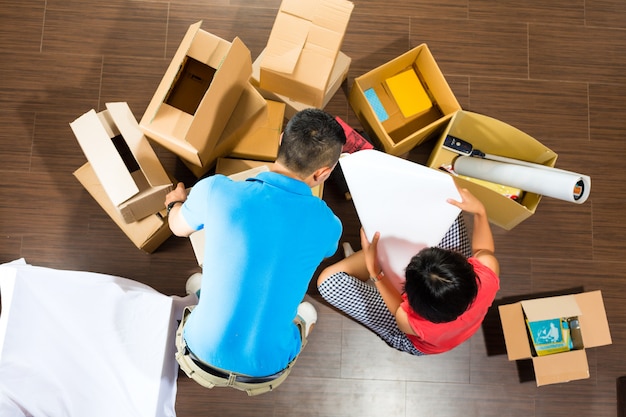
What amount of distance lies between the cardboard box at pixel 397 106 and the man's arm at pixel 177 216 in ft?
2.54

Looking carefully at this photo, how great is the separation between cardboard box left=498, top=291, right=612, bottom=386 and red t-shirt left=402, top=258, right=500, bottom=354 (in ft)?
1.42

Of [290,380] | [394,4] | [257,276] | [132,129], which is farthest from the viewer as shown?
[394,4]

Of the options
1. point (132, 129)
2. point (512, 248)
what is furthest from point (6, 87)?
point (512, 248)

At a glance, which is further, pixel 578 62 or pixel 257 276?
pixel 578 62

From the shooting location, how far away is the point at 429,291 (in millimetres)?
1267

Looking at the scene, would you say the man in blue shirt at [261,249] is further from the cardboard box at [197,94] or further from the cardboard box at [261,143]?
the cardboard box at [261,143]

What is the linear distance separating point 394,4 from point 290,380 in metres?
1.61

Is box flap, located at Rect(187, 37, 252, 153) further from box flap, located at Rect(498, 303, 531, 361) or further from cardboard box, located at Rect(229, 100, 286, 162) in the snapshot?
box flap, located at Rect(498, 303, 531, 361)

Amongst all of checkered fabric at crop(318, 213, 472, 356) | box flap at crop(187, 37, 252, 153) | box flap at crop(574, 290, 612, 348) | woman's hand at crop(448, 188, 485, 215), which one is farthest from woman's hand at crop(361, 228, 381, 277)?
box flap at crop(574, 290, 612, 348)

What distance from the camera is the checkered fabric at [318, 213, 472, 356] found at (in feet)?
5.45

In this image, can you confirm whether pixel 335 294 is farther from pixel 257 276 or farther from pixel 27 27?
pixel 27 27

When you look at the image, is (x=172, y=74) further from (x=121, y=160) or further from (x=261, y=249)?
(x=261, y=249)

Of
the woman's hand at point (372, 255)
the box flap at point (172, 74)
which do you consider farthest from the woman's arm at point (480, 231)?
the box flap at point (172, 74)

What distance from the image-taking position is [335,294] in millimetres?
1700
